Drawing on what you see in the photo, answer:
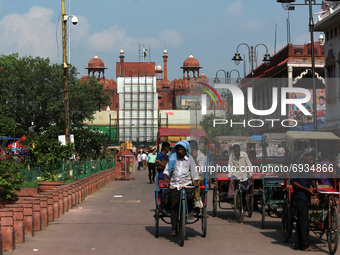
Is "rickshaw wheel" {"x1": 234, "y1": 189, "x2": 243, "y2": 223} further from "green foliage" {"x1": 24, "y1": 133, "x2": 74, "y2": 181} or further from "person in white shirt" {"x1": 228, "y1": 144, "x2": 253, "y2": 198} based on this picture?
"green foliage" {"x1": 24, "y1": 133, "x2": 74, "y2": 181}

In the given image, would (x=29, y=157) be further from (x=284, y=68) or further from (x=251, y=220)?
(x=284, y=68)

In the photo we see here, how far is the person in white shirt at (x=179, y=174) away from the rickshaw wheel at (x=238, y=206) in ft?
10.3

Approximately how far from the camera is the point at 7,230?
9.91 meters

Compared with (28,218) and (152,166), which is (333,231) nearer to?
(28,218)

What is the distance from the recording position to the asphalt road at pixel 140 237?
10.2m

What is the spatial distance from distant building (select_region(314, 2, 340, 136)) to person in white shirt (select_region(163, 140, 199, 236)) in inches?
1263

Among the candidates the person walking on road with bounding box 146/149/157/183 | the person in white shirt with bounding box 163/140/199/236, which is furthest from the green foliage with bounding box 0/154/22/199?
the person walking on road with bounding box 146/149/157/183

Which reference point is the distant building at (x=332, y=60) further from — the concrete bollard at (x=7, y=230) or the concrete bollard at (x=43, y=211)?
the concrete bollard at (x=7, y=230)

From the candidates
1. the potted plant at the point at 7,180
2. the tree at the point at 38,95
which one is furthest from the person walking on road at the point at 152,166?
the tree at the point at 38,95

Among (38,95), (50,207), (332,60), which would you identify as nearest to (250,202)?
(50,207)

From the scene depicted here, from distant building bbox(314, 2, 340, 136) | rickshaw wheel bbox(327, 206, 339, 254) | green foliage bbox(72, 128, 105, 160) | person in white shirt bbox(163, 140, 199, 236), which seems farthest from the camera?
distant building bbox(314, 2, 340, 136)

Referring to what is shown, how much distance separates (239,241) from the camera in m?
11.3

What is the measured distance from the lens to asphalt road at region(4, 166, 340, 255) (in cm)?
1020

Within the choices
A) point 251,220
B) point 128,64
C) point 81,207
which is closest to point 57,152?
point 81,207
